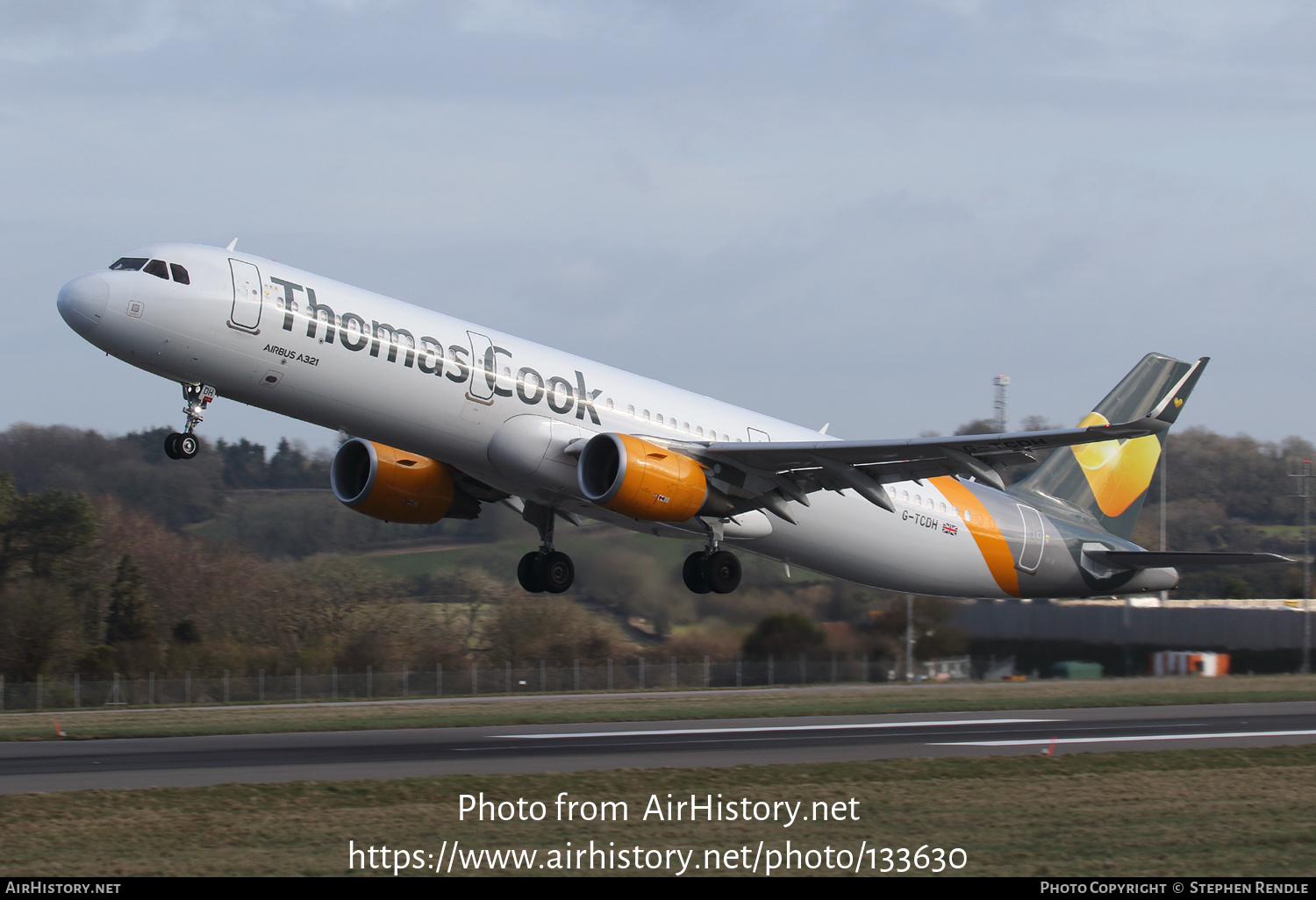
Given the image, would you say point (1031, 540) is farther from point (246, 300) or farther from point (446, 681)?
point (446, 681)

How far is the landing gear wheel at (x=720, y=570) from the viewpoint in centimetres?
2786

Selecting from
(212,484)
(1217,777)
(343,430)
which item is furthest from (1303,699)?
(212,484)

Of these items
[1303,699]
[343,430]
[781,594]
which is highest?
[343,430]

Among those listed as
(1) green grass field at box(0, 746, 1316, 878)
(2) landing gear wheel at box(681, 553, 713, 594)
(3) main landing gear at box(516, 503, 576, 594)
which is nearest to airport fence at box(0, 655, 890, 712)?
(3) main landing gear at box(516, 503, 576, 594)

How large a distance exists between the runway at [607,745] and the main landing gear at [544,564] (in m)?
3.07

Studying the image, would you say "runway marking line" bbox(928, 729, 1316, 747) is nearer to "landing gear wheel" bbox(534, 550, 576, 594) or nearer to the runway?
the runway

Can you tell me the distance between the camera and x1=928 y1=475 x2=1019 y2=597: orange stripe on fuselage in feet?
106

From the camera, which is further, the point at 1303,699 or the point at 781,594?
the point at 781,594

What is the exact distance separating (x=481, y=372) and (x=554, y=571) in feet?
22.3

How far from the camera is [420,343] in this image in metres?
23.8

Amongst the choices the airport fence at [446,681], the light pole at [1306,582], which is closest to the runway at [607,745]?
the airport fence at [446,681]

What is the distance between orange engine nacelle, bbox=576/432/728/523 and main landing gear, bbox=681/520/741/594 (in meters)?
2.18

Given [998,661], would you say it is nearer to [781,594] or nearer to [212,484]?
[781,594]
